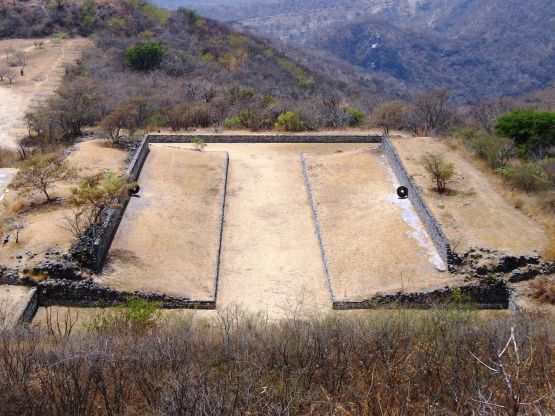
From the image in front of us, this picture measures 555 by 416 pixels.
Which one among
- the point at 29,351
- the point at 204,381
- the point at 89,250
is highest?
the point at 204,381

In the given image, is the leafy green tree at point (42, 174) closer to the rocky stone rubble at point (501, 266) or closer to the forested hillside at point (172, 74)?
the forested hillside at point (172, 74)

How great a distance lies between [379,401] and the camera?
6.82 meters

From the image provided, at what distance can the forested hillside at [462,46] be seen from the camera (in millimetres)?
75750

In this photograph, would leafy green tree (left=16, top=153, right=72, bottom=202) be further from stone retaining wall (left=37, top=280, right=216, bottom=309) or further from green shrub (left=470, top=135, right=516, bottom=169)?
green shrub (left=470, top=135, right=516, bottom=169)

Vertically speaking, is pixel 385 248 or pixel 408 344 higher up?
pixel 408 344

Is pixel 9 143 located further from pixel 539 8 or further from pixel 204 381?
pixel 539 8

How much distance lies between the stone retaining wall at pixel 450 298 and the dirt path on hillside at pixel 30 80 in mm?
15763

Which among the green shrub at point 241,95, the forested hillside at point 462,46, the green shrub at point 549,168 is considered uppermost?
the green shrub at point 549,168

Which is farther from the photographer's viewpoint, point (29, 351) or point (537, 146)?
point (537, 146)

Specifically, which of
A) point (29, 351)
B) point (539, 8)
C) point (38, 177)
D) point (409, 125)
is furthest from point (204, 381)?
point (539, 8)

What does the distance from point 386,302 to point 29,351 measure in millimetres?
7389

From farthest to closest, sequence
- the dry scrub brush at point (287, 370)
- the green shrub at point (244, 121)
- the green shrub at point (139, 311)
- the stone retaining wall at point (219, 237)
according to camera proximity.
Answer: the green shrub at point (244, 121), the stone retaining wall at point (219, 237), the green shrub at point (139, 311), the dry scrub brush at point (287, 370)

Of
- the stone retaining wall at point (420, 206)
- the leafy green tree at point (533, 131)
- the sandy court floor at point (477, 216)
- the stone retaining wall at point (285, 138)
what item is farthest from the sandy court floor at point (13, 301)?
the leafy green tree at point (533, 131)

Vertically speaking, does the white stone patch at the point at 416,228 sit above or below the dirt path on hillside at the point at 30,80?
above
